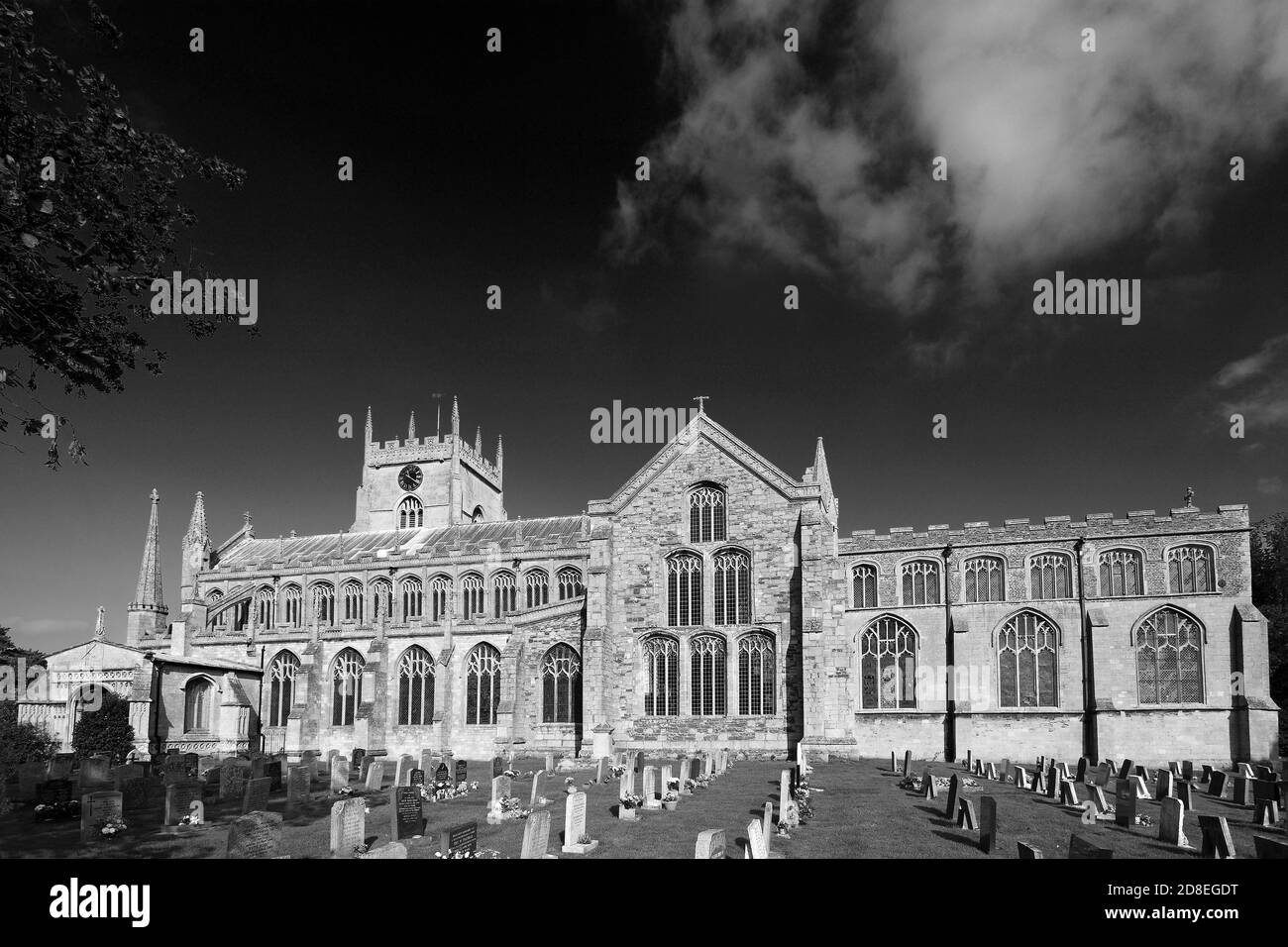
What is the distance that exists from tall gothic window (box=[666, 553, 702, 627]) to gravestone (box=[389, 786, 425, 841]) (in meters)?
22.3

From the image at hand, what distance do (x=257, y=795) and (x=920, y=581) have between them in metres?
29.5

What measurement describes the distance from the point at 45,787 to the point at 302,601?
3076 cm

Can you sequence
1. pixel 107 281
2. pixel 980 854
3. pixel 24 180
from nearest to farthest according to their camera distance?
pixel 24 180 → pixel 107 281 → pixel 980 854

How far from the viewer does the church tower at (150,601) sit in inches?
2253

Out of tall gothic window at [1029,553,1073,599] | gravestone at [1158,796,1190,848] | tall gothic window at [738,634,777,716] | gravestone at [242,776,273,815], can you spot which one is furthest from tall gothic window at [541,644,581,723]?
gravestone at [1158,796,1190,848]

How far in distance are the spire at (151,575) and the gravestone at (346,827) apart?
159 ft

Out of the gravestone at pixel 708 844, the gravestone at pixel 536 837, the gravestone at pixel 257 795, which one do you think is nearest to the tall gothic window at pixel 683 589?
the gravestone at pixel 257 795

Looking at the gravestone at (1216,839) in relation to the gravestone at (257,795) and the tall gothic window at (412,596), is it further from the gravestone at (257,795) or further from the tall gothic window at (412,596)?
the tall gothic window at (412,596)

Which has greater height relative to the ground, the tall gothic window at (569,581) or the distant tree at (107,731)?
the tall gothic window at (569,581)

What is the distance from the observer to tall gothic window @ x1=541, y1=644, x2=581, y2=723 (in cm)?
4056

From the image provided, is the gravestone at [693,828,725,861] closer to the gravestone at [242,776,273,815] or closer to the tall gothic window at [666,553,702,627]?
the gravestone at [242,776,273,815]
